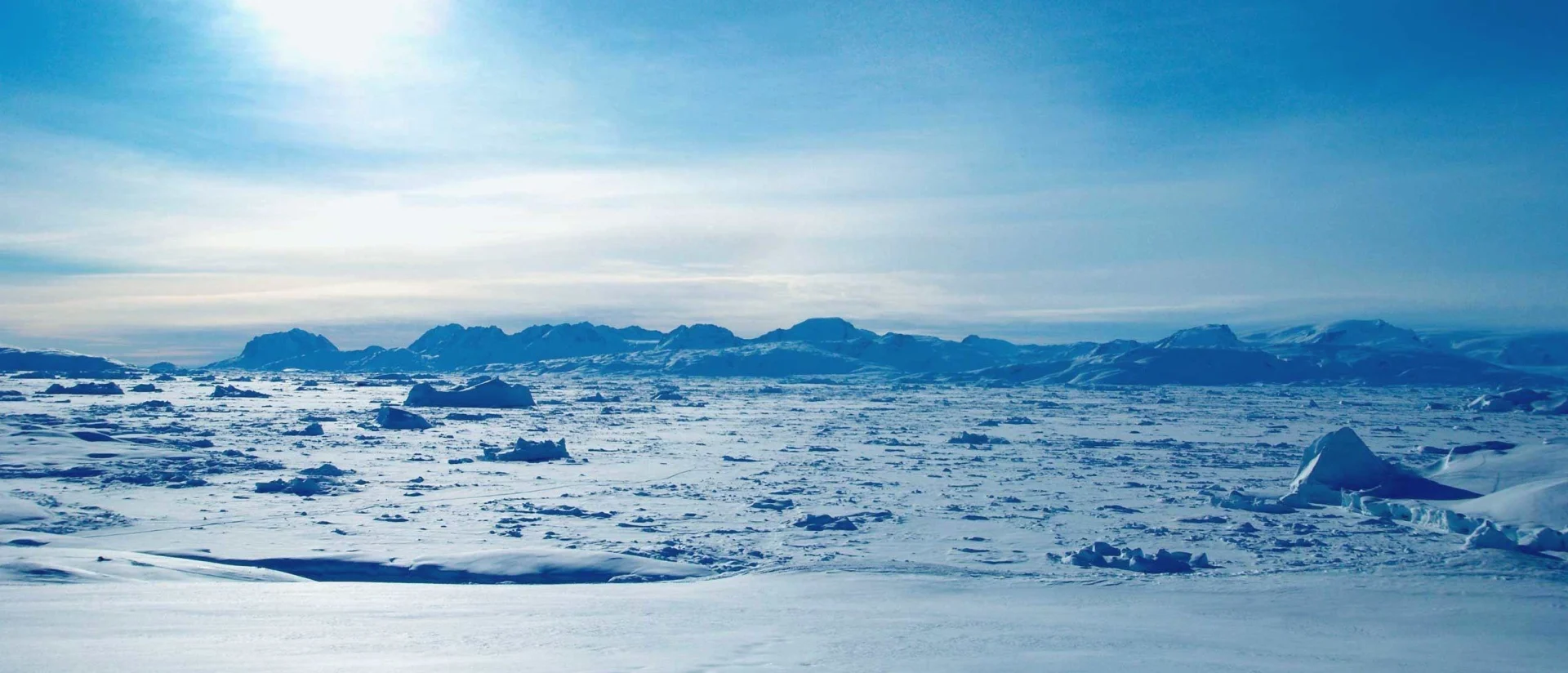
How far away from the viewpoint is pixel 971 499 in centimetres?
1550

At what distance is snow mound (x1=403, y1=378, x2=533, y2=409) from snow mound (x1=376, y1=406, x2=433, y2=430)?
11079mm

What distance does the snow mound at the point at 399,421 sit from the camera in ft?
94.8

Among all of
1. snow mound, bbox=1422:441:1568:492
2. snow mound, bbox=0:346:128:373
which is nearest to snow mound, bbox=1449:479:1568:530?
snow mound, bbox=1422:441:1568:492

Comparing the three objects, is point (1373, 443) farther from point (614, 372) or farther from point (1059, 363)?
point (614, 372)

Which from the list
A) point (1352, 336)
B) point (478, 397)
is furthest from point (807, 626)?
point (1352, 336)

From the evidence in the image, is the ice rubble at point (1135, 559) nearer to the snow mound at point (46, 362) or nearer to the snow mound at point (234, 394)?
the snow mound at point (234, 394)

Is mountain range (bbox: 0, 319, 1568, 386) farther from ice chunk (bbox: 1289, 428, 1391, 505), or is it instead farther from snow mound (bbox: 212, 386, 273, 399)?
ice chunk (bbox: 1289, 428, 1391, 505)

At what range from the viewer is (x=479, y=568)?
33.5 feet

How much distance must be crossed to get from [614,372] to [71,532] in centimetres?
8171

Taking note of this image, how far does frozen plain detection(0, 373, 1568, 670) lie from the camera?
272 inches

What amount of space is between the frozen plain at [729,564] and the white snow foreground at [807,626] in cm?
4

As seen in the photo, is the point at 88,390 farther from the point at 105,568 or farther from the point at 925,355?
the point at 925,355

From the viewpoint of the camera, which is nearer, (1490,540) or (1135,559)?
(1135,559)

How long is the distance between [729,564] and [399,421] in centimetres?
2094
